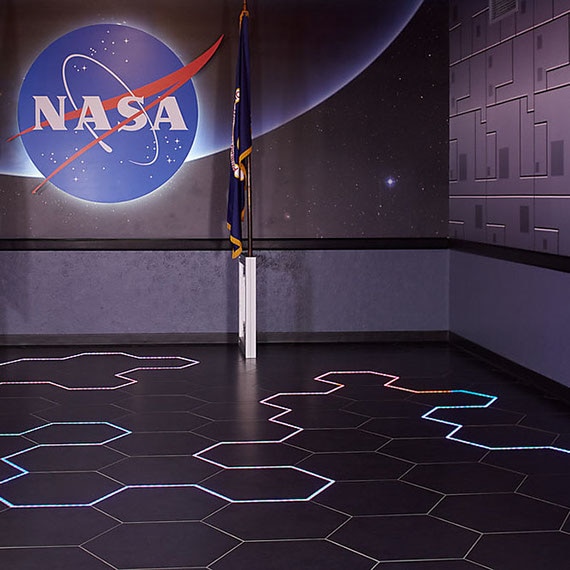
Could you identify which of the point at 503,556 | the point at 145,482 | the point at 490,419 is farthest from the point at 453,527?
the point at 490,419

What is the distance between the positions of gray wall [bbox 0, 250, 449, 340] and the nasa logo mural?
21.3 inches

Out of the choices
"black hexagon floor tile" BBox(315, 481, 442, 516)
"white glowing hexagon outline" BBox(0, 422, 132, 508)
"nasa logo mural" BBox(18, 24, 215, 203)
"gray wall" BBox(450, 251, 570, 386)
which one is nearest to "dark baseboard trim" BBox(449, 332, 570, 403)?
"gray wall" BBox(450, 251, 570, 386)

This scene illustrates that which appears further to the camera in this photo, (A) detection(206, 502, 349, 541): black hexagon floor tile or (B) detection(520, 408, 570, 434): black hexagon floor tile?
(B) detection(520, 408, 570, 434): black hexagon floor tile

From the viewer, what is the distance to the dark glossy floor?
9.69 feet

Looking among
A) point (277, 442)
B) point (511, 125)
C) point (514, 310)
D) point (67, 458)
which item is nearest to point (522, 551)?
point (277, 442)

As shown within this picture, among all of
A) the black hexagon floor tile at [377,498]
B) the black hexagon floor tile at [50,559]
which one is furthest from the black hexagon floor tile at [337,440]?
the black hexagon floor tile at [50,559]

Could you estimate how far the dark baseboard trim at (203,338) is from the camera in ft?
22.4

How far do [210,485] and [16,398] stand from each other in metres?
1.87

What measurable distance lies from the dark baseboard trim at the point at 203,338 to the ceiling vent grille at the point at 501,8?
225 cm

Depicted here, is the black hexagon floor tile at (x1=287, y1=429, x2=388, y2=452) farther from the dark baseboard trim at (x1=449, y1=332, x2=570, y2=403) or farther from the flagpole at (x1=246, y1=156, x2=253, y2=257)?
the flagpole at (x1=246, y1=156, x2=253, y2=257)

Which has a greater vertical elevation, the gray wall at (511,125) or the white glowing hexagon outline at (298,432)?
the gray wall at (511,125)

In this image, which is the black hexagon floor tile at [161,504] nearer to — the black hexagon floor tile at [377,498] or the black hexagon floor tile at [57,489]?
the black hexagon floor tile at [57,489]

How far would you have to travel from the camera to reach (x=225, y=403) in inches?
194

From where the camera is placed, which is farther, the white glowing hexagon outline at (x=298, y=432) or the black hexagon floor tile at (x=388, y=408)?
the black hexagon floor tile at (x=388, y=408)
